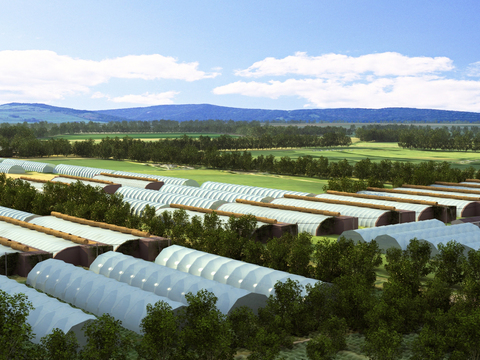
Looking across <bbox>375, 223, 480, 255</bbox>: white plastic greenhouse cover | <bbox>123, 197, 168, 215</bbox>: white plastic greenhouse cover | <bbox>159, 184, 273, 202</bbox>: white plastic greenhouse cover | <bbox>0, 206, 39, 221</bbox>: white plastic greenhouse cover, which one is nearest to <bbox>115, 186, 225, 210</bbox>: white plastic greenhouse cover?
<bbox>123, 197, 168, 215</bbox>: white plastic greenhouse cover

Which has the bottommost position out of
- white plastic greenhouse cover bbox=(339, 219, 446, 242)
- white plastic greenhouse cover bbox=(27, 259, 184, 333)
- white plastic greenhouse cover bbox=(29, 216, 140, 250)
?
white plastic greenhouse cover bbox=(27, 259, 184, 333)

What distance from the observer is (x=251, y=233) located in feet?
132

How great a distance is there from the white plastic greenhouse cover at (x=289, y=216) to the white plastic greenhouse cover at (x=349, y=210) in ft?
17.4

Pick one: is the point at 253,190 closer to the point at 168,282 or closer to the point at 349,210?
the point at 349,210

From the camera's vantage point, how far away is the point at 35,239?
36.7 m

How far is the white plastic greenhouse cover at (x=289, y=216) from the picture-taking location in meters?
46.2

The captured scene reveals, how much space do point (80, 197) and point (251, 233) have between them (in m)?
22.1

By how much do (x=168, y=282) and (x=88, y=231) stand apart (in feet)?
49.9

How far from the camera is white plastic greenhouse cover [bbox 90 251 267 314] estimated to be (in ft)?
80.4

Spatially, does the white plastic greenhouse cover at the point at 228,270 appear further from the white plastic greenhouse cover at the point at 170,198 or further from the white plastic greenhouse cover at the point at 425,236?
the white plastic greenhouse cover at the point at 170,198

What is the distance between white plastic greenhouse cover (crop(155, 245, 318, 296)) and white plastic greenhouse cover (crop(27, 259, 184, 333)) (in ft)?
17.9

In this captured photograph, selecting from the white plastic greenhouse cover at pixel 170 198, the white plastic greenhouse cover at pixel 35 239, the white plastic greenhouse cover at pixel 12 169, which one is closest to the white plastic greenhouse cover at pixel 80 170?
the white plastic greenhouse cover at pixel 12 169

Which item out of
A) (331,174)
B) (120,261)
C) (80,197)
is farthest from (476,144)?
(120,261)

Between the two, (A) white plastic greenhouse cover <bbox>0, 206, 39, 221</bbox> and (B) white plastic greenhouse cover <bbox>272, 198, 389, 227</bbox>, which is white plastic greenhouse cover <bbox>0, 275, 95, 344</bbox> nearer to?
(A) white plastic greenhouse cover <bbox>0, 206, 39, 221</bbox>
